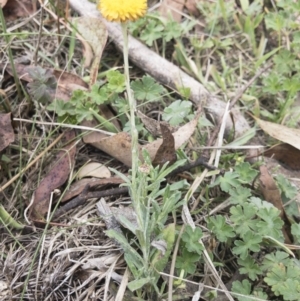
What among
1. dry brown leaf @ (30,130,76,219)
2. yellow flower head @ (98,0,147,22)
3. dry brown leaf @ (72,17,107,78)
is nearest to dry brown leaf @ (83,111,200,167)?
dry brown leaf @ (30,130,76,219)

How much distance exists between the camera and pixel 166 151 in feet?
6.23

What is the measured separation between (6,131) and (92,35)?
2.02 ft

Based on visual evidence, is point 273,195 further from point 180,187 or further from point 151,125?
point 151,125

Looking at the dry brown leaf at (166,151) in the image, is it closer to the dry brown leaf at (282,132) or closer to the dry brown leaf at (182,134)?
the dry brown leaf at (182,134)

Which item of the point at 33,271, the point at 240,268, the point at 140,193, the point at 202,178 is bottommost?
the point at 33,271

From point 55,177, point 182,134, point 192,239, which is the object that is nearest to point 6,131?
point 55,177

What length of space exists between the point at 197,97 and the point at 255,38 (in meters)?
0.57

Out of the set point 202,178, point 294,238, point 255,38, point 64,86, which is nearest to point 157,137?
point 202,178

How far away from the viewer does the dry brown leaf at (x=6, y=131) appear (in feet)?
6.47

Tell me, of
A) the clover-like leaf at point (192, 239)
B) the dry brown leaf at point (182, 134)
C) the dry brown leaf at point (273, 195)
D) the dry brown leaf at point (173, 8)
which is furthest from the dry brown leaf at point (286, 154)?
the dry brown leaf at point (173, 8)

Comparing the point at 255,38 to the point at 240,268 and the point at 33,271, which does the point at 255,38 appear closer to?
the point at 240,268

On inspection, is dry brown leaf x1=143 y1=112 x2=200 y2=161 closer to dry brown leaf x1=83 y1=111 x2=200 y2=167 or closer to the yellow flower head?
dry brown leaf x1=83 y1=111 x2=200 y2=167

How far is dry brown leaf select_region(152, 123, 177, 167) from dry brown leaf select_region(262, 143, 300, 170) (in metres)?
0.42

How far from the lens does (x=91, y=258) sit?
1.76m
